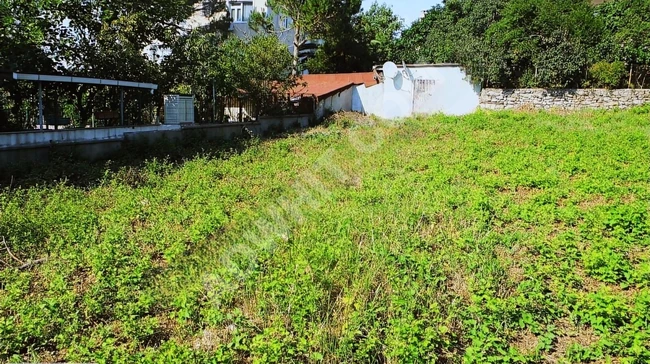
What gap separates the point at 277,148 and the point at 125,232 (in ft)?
22.4

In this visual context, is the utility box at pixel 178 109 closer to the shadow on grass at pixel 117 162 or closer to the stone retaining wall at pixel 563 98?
the shadow on grass at pixel 117 162

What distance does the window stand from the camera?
85.5ft

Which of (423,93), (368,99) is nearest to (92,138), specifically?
(368,99)

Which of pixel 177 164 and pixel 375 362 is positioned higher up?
pixel 177 164

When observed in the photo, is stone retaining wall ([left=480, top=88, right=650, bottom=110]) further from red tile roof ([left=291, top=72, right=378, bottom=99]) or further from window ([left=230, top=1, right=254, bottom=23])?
window ([left=230, top=1, right=254, bottom=23])

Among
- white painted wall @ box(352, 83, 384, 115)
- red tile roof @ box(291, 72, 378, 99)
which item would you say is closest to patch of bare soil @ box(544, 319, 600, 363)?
red tile roof @ box(291, 72, 378, 99)

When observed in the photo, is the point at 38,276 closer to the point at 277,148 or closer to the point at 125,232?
the point at 125,232

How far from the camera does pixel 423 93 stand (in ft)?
64.1

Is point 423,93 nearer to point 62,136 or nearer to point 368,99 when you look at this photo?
point 368,99

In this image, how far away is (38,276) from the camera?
4559 millimetres

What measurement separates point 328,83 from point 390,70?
359 centimetres

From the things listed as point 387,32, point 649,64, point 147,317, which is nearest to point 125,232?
point 147,317

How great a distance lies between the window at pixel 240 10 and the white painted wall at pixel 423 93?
9884mm

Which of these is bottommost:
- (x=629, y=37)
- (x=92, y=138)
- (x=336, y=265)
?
(x=336, y=265)
